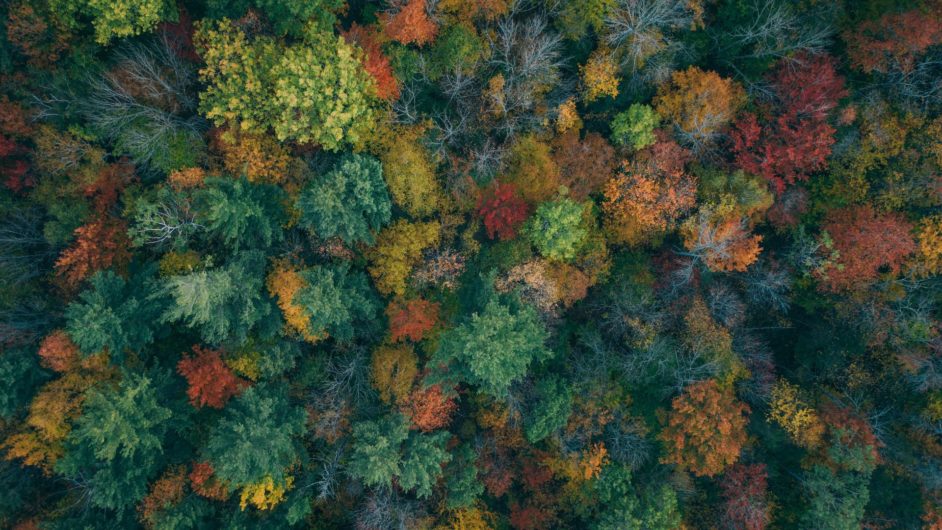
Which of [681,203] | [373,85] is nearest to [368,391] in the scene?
[373,85]

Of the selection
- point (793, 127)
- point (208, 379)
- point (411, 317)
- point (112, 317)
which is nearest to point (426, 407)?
point (411, 317)

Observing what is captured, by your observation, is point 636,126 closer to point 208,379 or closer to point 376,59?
point 376,59

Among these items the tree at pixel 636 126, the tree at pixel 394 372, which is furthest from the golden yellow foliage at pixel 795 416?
the tree at pixel 394 372

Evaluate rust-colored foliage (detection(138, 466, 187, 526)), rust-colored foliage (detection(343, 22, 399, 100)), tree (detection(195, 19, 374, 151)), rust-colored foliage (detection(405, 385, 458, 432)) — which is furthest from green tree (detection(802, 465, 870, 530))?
rust-colored foliage (detection(138, 466, 187, 526))

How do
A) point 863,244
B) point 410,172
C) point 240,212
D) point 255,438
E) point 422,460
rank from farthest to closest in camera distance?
point 863,244 < point 410,172 < point 422,460 < point 255,438 < point 240,212

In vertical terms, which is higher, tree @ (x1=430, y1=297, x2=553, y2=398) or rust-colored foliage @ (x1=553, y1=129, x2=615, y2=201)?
rust-colored foliage @ (x1=553, y1=129, x2=615, y2=201)

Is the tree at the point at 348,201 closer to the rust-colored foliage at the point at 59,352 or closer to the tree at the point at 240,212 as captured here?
the tree at the point at 240,212

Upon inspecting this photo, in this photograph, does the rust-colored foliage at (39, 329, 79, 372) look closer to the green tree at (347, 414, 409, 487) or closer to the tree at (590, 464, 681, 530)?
the green tree at (347, 414, 409, 487)
